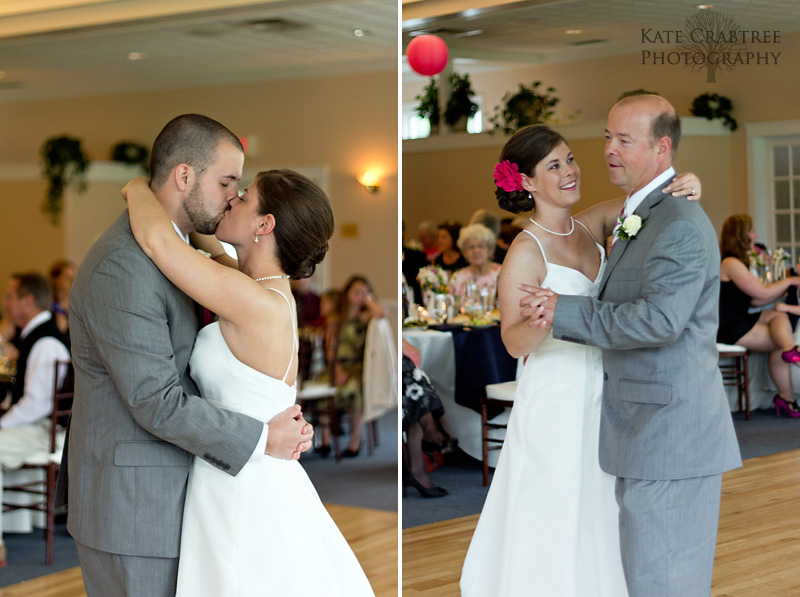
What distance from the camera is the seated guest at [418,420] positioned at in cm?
456

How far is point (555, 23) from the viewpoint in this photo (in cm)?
396

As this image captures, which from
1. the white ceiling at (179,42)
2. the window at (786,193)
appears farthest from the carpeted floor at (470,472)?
the white ceiling at (179,42)

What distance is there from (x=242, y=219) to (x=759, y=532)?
2.46 metres

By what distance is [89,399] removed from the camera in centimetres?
214

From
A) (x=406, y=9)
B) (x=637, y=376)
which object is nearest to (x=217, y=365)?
(x=637, y=376)

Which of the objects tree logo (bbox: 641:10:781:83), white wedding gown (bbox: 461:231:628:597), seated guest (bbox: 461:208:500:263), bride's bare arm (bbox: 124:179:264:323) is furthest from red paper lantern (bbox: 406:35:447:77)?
bride's bare arm (bbox: 124:179:264:323)

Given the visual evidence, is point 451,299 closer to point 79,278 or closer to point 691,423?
point 691,423

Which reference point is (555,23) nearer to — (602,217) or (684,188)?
(602,217)

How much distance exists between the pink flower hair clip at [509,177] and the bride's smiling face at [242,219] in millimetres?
1089

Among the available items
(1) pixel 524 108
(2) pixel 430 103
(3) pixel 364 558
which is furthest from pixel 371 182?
(1) pixel 524 108

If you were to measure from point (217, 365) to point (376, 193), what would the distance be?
9.15m

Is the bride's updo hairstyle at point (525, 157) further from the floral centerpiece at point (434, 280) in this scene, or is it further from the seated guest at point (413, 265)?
the floral centerpiece at point (434, 280)

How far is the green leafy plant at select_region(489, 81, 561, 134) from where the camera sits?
388cm

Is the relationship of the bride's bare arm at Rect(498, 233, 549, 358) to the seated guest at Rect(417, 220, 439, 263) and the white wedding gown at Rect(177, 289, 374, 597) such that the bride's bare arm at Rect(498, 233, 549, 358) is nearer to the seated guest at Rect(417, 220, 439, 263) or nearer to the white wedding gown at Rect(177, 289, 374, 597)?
the white wedding gown at Rect(177, 289, 374, 597)
